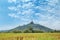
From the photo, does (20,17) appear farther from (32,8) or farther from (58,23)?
(58,23)

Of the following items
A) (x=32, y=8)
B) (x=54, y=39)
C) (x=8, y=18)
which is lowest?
(x=54, y=39)

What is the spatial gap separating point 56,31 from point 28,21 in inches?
16.9

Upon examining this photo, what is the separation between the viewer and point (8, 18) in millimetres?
2096

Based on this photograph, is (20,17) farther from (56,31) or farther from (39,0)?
(56,31)

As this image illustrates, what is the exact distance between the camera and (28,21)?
2102 millimetres

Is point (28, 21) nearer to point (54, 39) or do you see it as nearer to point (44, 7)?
point (44, 7)

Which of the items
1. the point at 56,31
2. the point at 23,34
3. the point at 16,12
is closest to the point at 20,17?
the point at 16,12

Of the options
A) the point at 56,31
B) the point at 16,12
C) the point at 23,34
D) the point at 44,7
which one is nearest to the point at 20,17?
the point at 16,12

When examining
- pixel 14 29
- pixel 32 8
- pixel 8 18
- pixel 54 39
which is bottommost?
pixel 54 39

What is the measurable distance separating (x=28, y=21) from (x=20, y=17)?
13cm

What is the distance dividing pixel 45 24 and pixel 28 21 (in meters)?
0.25

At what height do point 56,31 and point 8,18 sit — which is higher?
point 8,18

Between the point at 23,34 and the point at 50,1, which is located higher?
the point at 50,1

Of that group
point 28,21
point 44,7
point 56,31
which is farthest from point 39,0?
point 56,31
